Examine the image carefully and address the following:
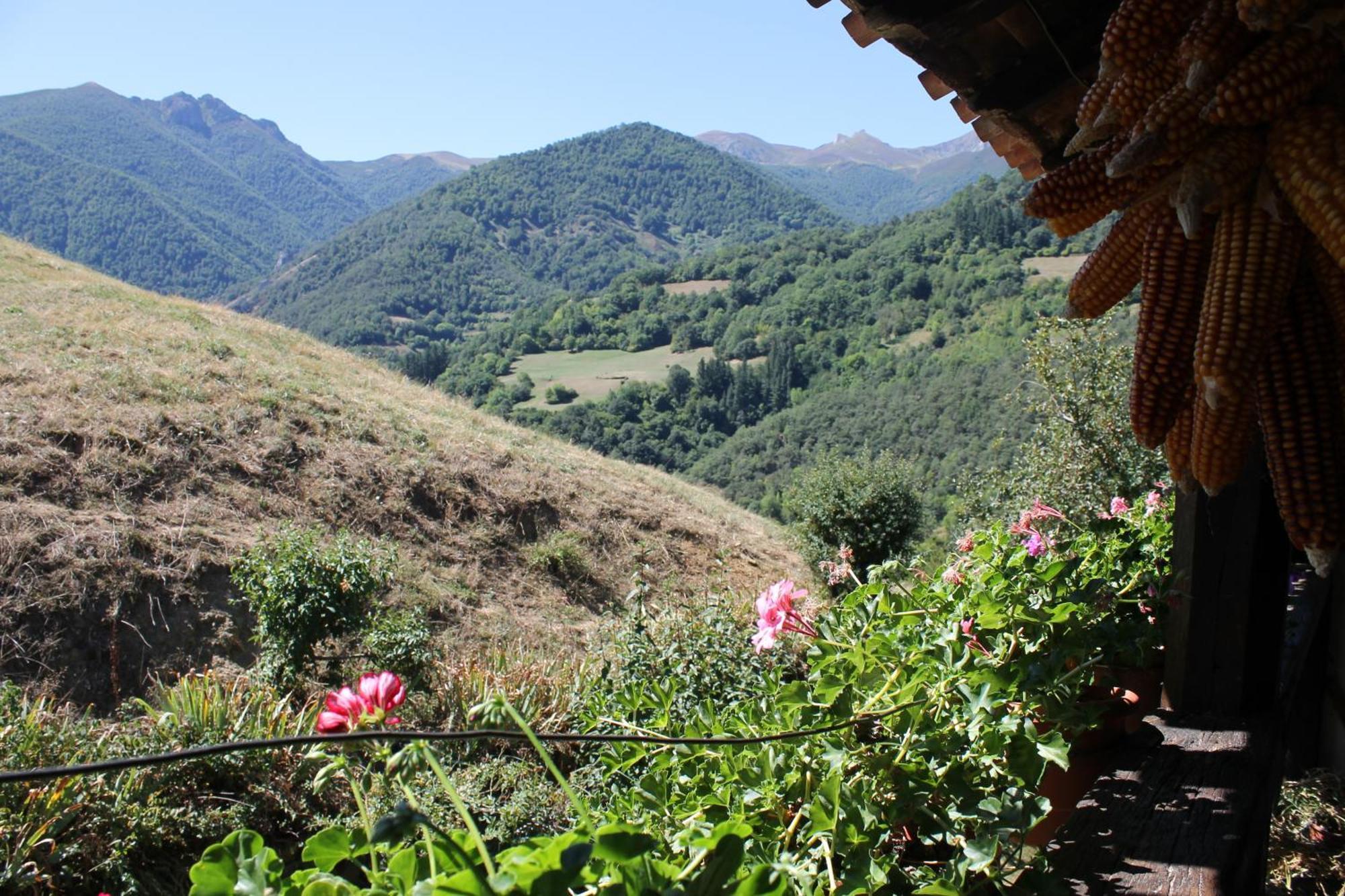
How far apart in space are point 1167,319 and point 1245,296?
0.34 feet

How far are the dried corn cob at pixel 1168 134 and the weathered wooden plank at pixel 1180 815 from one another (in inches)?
35.1

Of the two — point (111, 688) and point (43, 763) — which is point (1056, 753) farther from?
point (111, 688)

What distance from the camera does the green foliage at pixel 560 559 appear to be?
9.32 m

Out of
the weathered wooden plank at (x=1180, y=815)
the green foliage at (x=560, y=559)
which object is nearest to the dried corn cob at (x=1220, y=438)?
the weathered wooden plank at (x=1180, y=815)

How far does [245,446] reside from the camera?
896cm

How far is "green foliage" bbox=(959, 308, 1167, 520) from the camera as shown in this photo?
830 cm

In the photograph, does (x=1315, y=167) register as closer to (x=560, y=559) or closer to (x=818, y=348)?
(x=560, y=559)

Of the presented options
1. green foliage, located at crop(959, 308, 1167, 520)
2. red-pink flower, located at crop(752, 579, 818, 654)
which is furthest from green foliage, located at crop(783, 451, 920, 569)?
red-pink flower, located at crop(752, 579, 818, 654)

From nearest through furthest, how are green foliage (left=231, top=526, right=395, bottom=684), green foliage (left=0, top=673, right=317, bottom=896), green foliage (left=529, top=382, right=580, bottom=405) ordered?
1. green foliage (left=0, top=673, right=317, bottom=896)
2. green foliage (left=231, top=526, right=395, bottom=684)
3. green foliage (left=529, top=382, right=580, bottom=405)

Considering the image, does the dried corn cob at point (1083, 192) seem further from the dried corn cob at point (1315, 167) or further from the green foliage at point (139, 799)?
the green foliage at point (139, 799)

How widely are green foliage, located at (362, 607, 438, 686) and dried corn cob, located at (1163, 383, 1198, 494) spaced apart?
4832mm

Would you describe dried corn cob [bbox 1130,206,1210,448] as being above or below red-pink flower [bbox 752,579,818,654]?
above

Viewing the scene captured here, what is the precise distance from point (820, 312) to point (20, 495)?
52.2m

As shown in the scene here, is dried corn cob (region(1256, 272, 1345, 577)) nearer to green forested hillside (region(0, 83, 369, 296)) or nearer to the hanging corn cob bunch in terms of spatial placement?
the hanging corn cob bunch
